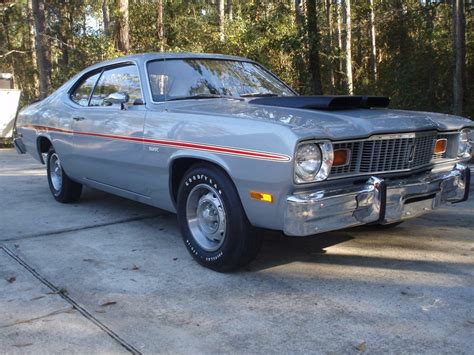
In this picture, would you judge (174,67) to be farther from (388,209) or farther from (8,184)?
(8,184)

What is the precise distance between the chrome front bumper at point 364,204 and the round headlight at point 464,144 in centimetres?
53

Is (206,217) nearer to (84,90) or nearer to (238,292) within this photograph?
(238,292)

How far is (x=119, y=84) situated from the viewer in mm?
5273

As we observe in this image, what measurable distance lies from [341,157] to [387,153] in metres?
0.46

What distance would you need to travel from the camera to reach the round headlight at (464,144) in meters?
4.58

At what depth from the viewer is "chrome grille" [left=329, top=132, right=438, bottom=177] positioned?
3654 mm

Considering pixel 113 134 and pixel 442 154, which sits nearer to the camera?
pixel 442 154

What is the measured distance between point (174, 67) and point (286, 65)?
445 inches

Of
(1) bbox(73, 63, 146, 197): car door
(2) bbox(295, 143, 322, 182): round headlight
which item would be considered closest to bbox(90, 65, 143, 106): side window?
(1) bbox(73, 63, 146, 197): car door

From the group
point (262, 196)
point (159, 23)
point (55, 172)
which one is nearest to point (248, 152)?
point (262, 196)

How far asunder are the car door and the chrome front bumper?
1807 mm

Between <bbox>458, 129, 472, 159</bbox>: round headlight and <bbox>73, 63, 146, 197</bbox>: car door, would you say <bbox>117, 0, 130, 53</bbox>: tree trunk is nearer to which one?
<bbox>73, 63, 146, 197</bbox>: car door

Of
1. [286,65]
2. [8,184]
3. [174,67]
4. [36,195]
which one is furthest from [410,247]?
[286,65]

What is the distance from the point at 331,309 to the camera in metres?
3.30
